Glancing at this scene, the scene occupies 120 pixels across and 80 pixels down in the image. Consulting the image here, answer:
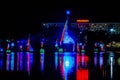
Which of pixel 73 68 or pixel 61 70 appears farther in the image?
pixel 73 68

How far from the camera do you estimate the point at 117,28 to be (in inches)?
3086

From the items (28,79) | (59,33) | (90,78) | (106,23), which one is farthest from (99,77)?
(106,23)

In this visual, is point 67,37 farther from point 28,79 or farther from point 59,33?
point 28,79

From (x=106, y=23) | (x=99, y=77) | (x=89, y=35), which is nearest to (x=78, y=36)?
(x=89, y=35)

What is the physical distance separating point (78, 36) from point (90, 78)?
170 ft

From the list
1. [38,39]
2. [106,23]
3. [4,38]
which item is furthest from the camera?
[106,23]

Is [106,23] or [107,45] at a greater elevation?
[106,23]

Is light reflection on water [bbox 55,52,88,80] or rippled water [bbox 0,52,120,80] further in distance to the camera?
light reflection on water [bbox 55,52,88,80]

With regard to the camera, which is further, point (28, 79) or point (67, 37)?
point (67, 37)

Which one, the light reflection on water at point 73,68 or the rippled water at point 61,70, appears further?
the light reflection on water at point 73,68

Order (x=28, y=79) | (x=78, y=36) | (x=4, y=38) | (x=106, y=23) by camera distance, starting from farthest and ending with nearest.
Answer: (x=106, y=23) < (x=78, y=36) < (x=4, y=38) < (x=28, y=79)

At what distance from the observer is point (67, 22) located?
67875mm

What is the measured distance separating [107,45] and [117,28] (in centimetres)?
→ 1700

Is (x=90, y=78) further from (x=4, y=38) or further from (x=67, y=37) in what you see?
(x=67, y=37)
